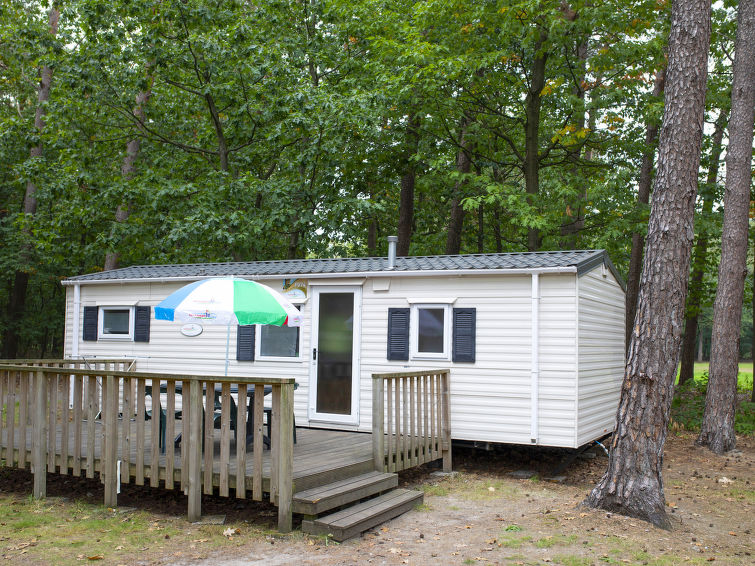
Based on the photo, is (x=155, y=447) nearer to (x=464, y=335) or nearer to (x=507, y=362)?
(x=464, y=335)

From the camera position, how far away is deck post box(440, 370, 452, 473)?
7.91 m

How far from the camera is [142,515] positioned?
5.86 metres

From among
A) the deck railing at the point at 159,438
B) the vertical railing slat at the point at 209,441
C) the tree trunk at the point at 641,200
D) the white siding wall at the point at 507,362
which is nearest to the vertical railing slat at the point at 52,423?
the deck railing at the point at 159,438

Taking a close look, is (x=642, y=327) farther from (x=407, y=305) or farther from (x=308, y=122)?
(x=308, y=122)

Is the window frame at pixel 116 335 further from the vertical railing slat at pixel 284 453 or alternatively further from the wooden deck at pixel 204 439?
the vertical railing slat at pixel 284 453

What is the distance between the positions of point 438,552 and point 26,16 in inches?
801

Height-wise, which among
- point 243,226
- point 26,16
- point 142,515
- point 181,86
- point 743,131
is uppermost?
point 26,16

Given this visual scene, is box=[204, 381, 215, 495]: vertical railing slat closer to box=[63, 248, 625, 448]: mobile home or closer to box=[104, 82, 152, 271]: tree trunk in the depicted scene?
box=[63, 248, 625, 448]: mobile home

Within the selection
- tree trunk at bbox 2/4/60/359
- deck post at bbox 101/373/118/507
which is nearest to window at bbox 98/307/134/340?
deck post at bbox 101/373/118/507

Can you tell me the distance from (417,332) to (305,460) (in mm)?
2785

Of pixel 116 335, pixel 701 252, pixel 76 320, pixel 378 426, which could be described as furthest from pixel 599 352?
pixel 701 252

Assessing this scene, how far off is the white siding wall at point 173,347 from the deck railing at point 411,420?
1.97 metres

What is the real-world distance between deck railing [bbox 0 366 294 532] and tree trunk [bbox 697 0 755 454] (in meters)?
7.23

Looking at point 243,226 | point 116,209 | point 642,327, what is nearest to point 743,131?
point 642,327
